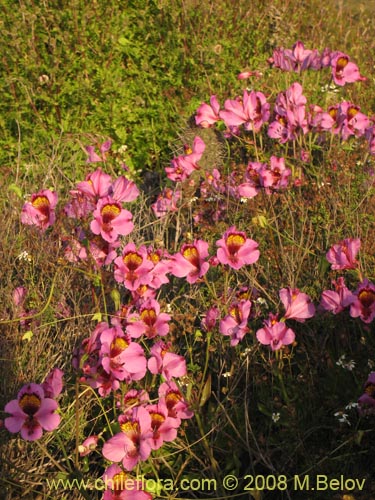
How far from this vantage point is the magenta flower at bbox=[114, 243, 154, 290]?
2.16 m

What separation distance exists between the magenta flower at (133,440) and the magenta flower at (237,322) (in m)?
0.42

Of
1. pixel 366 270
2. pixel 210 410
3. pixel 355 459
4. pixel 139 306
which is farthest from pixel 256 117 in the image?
pixel 355 459

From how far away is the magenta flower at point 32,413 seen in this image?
1753 mm

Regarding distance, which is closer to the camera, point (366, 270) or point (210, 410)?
→ point (210, 410)

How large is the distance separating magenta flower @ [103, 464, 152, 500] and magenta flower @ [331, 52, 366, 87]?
2220 mm

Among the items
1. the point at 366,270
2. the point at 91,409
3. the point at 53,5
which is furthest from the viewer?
the point at 53,5

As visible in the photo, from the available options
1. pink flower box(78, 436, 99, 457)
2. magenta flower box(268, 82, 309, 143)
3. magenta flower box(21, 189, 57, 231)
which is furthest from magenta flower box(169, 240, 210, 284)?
magenta flower box(268, 82, 309, 143)

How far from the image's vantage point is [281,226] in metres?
3.08

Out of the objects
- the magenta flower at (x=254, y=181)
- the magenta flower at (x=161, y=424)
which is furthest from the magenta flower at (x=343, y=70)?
the magenta flower at (x=161, y=424)

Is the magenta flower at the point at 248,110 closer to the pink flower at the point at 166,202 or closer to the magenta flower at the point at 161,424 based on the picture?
the pink flower at the point at 166,202

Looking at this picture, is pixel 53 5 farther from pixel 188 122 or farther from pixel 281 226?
pixel 281 226

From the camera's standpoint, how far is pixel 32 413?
5.82 ft

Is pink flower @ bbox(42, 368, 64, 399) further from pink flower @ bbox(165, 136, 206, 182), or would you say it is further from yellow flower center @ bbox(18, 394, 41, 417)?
pink flower @ bbox(165, 136, 206, 182)

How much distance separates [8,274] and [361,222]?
1546 millimetres
